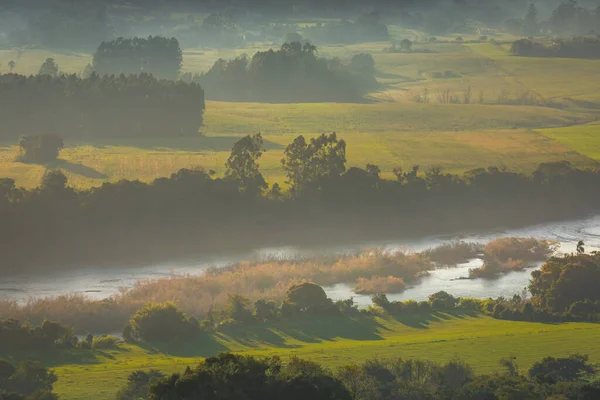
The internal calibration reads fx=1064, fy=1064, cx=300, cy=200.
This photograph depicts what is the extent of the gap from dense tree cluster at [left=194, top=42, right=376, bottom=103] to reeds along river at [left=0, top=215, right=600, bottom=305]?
71352mm

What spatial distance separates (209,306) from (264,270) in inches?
318

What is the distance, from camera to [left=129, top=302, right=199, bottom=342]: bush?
5009 cm

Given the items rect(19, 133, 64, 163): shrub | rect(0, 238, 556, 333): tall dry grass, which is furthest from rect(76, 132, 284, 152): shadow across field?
rect(0, 238, 556, 333): tall dry grass

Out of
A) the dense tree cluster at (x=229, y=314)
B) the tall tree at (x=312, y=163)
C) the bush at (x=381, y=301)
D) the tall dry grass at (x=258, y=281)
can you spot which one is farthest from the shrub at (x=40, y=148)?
the bush at (x=381, y=301)

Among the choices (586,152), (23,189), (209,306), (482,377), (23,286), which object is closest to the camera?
(482,377)

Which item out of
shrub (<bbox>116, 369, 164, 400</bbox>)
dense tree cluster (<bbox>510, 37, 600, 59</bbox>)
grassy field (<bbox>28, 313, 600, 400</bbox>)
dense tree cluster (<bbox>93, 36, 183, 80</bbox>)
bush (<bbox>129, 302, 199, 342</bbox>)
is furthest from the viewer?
dense tree cluster (<bbox>510, 37, 600, 59</bbox>)

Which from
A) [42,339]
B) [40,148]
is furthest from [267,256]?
[40,148]

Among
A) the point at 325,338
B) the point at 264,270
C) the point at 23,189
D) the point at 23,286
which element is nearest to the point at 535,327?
the point at 325,338

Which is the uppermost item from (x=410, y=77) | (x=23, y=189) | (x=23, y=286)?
(x=410, y=77)

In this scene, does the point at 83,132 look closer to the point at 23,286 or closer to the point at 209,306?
the point at 23,286

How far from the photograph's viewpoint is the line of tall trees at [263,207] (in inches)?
2847

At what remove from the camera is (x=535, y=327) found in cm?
5331

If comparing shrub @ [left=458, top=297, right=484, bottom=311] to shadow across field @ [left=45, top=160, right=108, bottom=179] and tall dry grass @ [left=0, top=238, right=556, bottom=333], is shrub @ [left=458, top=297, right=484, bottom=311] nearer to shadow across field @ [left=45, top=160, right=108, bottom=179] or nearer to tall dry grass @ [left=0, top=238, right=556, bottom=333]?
tall dry grass @ [left=0, top=238, right=556, bottom=333]

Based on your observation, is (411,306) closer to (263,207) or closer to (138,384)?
(138,384)
